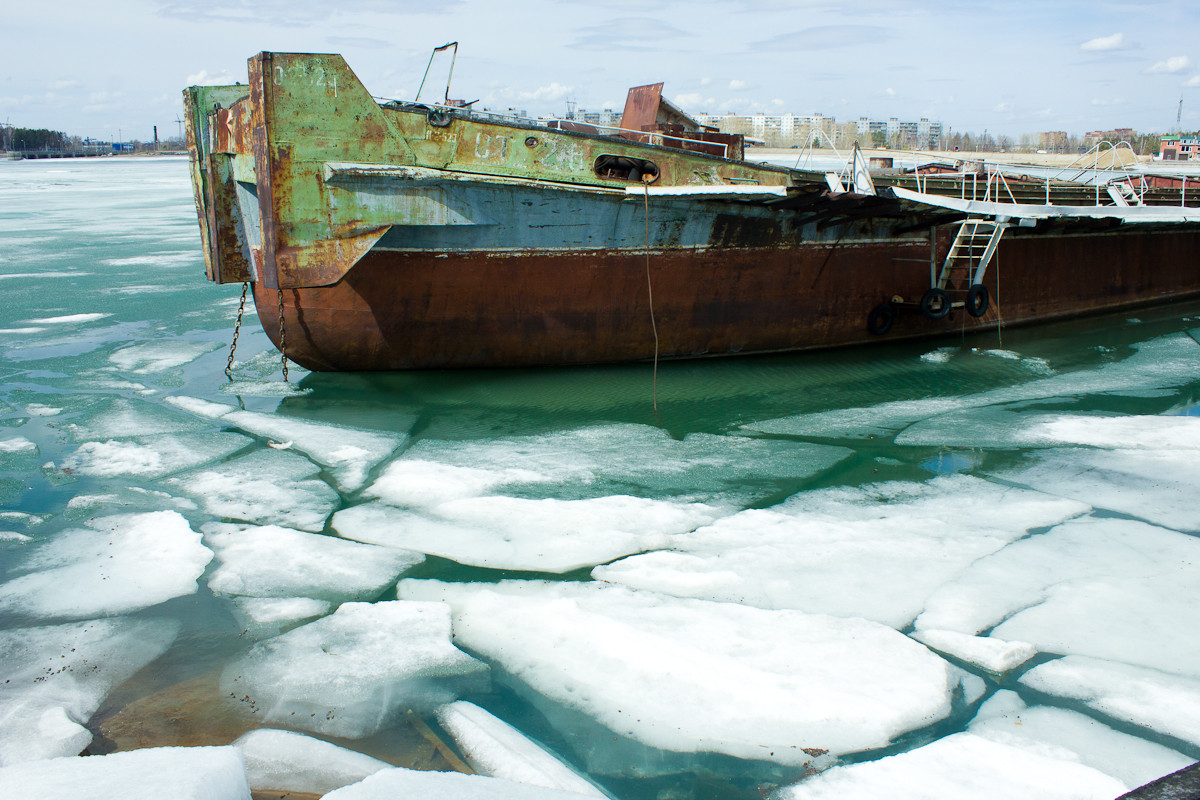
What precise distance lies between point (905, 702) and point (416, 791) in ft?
5.84

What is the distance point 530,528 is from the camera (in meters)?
4.34

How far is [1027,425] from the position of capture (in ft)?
20.1

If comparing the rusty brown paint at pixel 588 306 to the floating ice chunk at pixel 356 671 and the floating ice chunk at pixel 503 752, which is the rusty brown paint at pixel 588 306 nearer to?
the floating ice chunk at pixel 356 671

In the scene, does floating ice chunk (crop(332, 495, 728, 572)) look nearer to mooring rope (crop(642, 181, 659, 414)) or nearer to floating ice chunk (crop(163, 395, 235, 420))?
mooring rope (crop(642, 181, 659, 414))

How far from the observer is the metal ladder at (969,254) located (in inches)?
328

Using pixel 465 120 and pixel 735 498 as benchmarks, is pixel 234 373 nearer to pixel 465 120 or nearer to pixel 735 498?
pixel 465 120

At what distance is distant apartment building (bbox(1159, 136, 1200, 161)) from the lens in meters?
31.2

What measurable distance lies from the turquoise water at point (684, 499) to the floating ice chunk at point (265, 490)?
0.09 feet

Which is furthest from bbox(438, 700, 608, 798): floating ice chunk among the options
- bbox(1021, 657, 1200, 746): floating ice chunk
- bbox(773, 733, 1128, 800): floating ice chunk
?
bbox(1021, 657, 1200, 746): floating ice chunk

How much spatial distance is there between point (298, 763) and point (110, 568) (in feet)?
6.19

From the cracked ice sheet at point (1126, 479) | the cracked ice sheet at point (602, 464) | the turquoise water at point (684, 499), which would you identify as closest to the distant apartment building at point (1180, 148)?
the turquoise water at point (684, 499)

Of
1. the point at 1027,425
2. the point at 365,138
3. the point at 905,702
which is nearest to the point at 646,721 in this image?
the point at 905,702

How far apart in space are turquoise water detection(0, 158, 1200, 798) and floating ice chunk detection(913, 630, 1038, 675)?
0.09 feet

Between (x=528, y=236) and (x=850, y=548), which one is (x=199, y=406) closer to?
(x=528, y=236)
